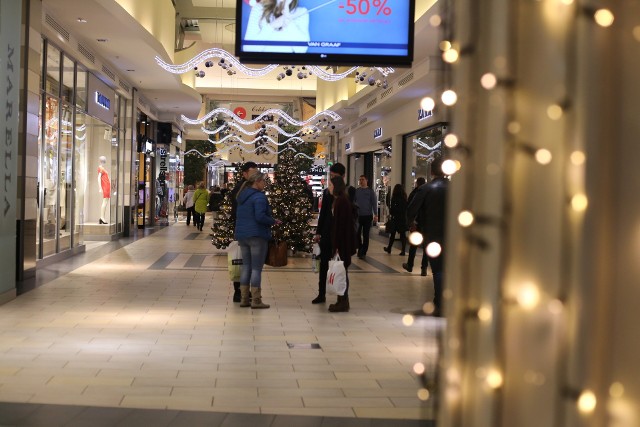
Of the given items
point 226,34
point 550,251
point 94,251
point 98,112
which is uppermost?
point 226,34

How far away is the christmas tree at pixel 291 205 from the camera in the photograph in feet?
46.9

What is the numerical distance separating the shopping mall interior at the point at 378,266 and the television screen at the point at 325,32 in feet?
0.05

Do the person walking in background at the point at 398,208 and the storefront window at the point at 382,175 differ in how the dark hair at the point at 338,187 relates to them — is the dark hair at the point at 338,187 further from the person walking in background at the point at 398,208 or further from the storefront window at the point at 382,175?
the storefront window at the point at 382,175

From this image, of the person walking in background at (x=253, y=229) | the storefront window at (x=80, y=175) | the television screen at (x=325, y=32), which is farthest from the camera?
the storefront window at (x=80, y=175)

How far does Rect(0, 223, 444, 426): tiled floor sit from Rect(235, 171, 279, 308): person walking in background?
335mm

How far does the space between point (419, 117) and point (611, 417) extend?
18.2 m

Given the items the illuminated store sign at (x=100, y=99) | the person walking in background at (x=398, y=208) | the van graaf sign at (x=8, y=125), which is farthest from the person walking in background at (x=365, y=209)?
the van graaf sign at (x=8, y=125)

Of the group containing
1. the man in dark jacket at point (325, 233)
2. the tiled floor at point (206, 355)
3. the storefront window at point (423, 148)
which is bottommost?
the tiled floor at point (206, 355)

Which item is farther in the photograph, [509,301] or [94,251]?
[94,251]

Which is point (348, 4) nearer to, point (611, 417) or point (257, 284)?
point (257, 284)

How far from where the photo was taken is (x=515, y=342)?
2141mm

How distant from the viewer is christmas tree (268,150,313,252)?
46.9 ft

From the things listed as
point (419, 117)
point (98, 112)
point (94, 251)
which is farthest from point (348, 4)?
point (419, 117)

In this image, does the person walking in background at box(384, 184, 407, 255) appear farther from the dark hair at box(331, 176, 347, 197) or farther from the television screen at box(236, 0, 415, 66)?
the television screen at box(236, 0, 415, 66)
